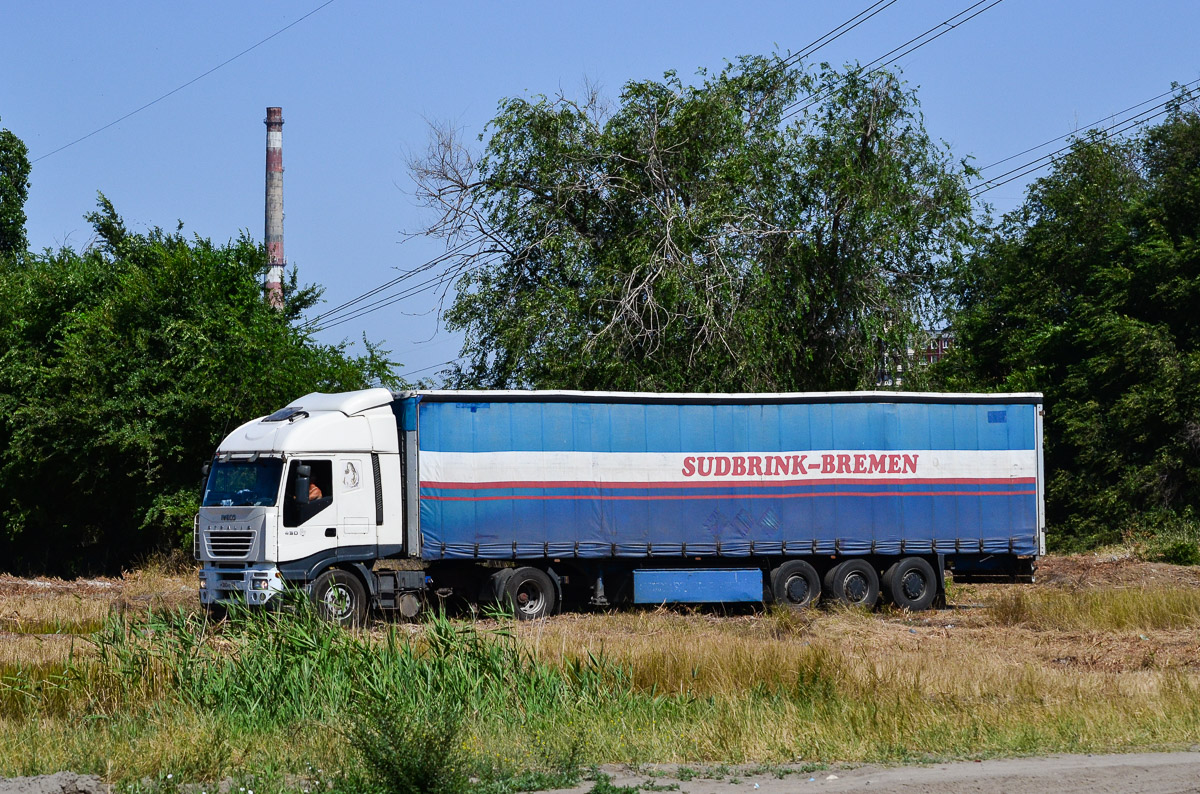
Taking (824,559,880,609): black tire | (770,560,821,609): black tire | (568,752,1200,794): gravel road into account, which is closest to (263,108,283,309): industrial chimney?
(770,560,821,609): black tire

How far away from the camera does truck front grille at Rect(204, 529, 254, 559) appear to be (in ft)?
56.0

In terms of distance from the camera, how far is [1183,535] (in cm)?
2938

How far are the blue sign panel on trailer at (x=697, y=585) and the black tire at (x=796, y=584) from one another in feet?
1.11

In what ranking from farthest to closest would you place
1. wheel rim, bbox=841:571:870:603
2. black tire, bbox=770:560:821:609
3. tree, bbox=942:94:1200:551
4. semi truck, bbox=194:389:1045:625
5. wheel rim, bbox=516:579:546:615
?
tree, bbox=942:94:1200:551
wheel rim, bbox=841:571:870:603
black tire, bbox=770:560:821:609
wheel rim, bbox=516:579:546:615
semi truck, bbox=194:389:1045:625

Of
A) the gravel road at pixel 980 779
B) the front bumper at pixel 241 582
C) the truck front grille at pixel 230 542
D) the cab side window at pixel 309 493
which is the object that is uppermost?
the cab side window at pixel 309 493

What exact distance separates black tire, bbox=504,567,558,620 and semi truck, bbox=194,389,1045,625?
48 mm

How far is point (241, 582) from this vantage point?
55.9 feet

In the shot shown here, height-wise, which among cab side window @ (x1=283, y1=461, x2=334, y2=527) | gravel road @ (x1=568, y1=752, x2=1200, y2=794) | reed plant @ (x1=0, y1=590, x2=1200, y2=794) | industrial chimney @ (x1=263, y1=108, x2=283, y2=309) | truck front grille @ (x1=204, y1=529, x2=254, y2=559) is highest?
industrial chimney @ (x1=263, y1=108, x2=283, y2=309)

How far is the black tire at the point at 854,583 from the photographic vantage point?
64.8ft

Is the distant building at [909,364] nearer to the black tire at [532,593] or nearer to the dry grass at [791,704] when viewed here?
the dry grass at [791,704]

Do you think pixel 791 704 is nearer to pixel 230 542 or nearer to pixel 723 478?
pixel 723 478

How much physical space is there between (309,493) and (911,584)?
32.4ft

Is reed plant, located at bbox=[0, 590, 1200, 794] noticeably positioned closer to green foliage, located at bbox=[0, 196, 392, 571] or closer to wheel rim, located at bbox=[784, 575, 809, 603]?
wheel rim, located at bbox=[784, 575, 809, 603]

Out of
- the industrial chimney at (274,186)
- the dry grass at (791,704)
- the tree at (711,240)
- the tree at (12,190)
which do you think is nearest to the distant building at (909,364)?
the tree at (711,240)
